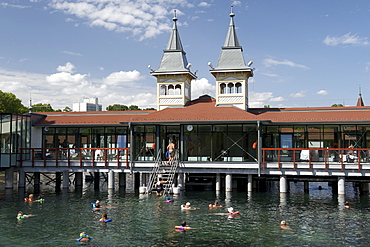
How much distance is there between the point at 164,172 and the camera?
33500 mm

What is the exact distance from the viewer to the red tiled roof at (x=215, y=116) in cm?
3347

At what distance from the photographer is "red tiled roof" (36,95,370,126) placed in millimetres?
33469

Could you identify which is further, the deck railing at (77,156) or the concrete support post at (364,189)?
the deck railing at (77,156)

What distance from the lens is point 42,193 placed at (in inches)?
1388

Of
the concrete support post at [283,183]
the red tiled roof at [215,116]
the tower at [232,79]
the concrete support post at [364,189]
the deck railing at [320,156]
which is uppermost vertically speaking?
the tower at [232,79]

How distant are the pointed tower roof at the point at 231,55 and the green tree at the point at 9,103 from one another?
167ft

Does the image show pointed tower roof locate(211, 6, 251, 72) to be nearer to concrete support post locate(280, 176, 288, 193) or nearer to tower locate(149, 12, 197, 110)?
tower locate(149, 12, 197, 110)

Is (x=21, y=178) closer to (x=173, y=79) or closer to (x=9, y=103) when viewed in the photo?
(x=173, y=79)

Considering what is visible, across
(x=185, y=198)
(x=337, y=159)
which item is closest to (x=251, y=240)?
(x=185, y=198)

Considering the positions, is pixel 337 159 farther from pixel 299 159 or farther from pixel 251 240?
pixel 251 240

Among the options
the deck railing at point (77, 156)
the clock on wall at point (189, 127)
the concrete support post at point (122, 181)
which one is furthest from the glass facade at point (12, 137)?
the clock on wall at point (189, 127)

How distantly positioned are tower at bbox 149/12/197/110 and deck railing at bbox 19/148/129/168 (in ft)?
29.4

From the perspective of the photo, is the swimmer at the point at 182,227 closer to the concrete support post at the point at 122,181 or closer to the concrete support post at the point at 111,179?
the concrete support post at the point at 111,179

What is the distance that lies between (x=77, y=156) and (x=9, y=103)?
1961 inches
